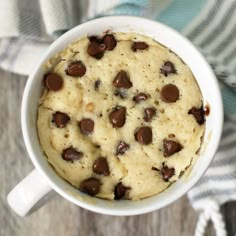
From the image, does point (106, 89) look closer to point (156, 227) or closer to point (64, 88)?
point (64, 88)

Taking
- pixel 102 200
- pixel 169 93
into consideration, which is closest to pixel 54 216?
pixel 102 200

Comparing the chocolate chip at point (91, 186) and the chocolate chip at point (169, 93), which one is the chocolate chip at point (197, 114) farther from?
the chocolate chip at point (91, 186)

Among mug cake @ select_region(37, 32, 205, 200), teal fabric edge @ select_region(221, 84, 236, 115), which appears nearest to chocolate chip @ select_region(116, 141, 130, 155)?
mug cake @ select_region(37, 32, 205, 200)

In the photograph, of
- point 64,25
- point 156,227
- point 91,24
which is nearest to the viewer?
point 91,24

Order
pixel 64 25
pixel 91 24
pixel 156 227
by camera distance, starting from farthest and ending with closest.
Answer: pixel 156 227 → pixel 64 25 → pixel 91 24

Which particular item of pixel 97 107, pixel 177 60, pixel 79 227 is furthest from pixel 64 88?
pixel 79 227

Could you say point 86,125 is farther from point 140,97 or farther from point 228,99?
point 228,99

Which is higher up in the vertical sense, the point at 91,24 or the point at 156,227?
the point at 91,24
